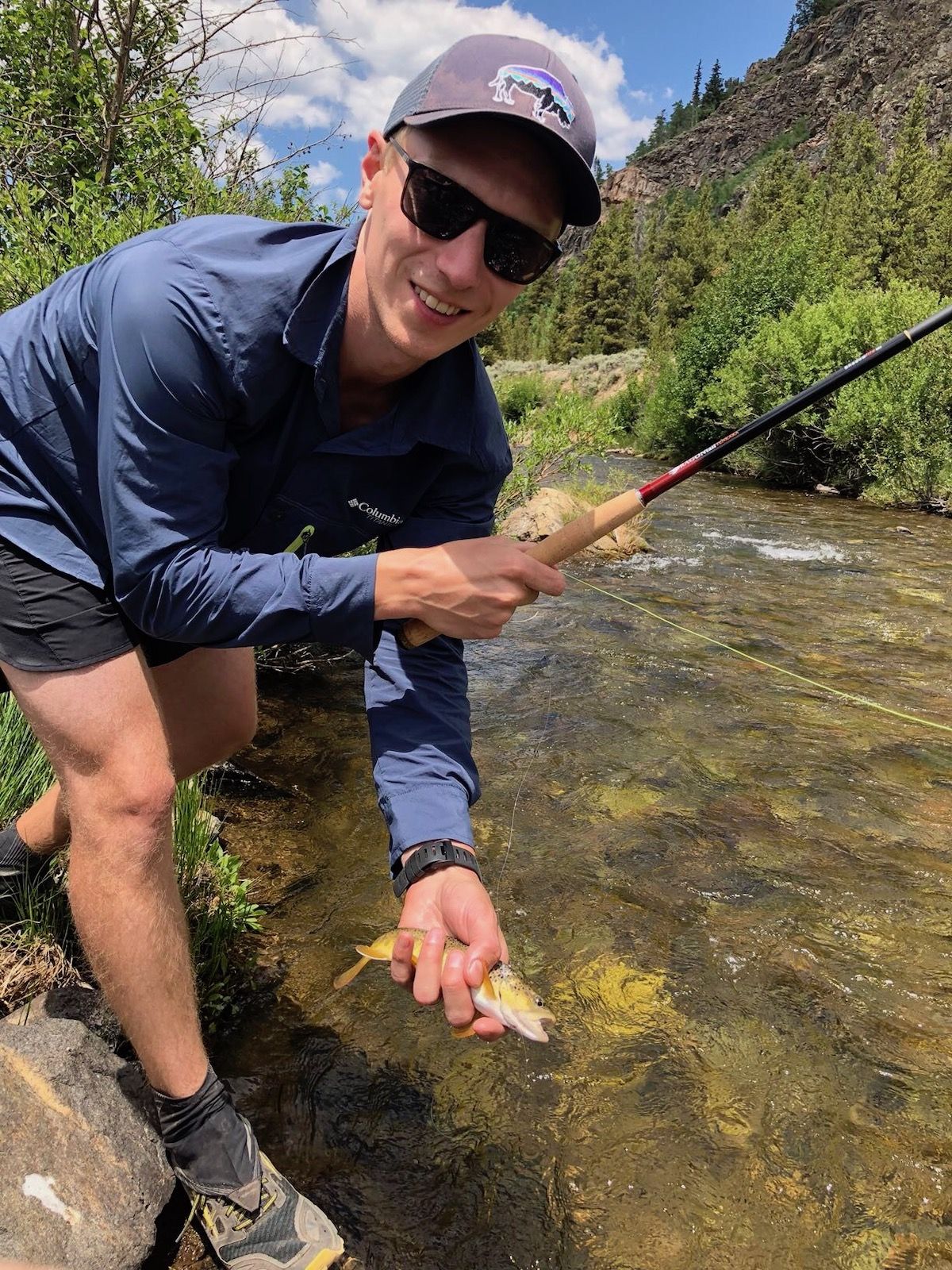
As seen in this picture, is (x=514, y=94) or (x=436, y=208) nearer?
(x=514, y=94)

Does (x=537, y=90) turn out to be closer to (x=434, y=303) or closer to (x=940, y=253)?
(x=434, y=303)

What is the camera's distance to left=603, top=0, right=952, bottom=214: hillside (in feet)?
258

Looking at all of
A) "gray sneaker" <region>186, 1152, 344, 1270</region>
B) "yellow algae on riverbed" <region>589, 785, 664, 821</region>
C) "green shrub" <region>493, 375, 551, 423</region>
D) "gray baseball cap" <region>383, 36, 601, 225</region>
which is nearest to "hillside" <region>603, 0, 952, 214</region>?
"green shrub" <region>493, 375, 551, 423</region>

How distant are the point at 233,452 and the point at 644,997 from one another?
2529mm

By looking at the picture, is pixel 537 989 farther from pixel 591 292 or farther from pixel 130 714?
pixel 591 292

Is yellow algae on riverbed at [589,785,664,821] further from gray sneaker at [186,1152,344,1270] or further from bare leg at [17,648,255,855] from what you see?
gray sneaker at [186,1152,344,1270]

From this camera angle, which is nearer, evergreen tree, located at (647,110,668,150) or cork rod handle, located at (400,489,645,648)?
cork rod handle, located at (400,489,645,648)

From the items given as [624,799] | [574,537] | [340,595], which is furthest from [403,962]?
[624,799]

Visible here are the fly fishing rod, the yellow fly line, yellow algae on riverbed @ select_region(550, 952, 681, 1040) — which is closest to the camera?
the fly fishing rod

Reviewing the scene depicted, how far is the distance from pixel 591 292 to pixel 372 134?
65.9 m

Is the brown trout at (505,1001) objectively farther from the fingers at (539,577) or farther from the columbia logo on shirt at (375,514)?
the columbia logo on shirt at (375,514)

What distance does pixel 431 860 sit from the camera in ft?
6.97

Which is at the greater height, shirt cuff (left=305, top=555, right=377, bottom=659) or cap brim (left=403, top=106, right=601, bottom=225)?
cap brim (left=403, top=106, right=601, bottom=225)

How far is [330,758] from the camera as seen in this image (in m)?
4.96
